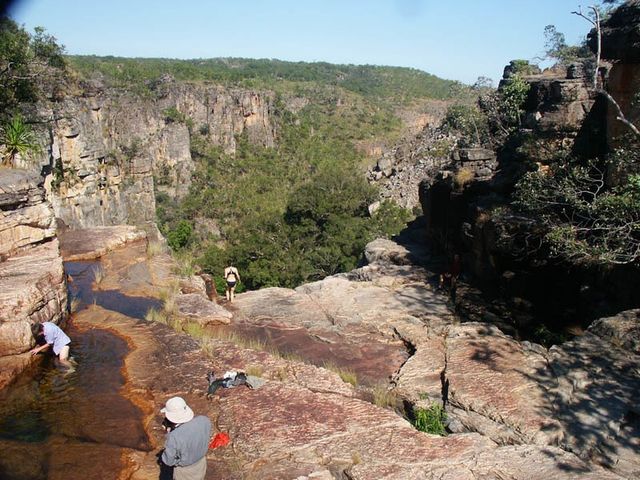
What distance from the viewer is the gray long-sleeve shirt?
4145mm

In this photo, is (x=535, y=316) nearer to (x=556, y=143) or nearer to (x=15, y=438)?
(x=556, y=143)

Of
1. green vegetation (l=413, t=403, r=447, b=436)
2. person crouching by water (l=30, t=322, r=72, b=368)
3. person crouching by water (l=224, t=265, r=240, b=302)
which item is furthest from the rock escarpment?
green vegetation (l=413, t=403, r=447, b=436)

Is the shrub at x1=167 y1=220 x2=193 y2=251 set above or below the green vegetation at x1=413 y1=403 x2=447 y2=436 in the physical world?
below

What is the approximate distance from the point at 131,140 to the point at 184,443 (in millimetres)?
56972

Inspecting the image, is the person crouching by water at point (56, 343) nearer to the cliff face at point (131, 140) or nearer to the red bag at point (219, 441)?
the red bag at point (219, 441)

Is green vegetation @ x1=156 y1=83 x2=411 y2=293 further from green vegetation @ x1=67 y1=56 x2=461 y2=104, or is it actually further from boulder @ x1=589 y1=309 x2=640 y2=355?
boulder @ x1=589 y1=309 x2=640 y2=355

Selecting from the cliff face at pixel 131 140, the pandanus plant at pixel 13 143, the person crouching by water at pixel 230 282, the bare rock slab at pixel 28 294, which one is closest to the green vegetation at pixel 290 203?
the cliff face at pixel 131 140

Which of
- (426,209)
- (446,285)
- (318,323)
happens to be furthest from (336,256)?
(318,323)

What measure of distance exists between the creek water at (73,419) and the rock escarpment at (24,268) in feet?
1.29

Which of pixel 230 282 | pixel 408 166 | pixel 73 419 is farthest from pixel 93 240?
pixel 408 166

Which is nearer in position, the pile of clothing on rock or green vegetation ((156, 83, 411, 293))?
the pile of clothing on rock

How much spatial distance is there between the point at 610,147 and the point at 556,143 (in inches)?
63.7

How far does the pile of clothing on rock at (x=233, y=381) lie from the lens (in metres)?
6.36

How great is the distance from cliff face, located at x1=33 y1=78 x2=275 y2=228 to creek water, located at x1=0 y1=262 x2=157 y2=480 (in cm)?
1214
